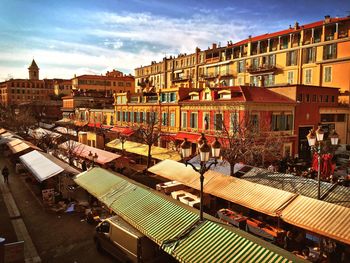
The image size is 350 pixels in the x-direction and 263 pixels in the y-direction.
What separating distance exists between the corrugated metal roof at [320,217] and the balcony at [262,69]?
124 feet

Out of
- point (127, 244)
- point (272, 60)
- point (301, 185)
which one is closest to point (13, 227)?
point (127, 244)

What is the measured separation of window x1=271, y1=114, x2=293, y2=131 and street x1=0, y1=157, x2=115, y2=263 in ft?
65.3

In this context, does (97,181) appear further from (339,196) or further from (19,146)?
(19,146)

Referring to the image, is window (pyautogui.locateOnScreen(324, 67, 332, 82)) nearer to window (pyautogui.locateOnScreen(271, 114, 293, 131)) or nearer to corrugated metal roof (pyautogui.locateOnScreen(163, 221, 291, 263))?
window (pyautogui.locateOnScreen(271, 114, 293, 131))

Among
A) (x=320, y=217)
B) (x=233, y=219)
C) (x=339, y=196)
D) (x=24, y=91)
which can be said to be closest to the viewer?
(x=320, y=217)

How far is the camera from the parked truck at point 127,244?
1042 centimetres

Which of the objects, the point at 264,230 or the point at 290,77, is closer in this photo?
the point at 264,230

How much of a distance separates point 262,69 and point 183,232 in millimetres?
44226

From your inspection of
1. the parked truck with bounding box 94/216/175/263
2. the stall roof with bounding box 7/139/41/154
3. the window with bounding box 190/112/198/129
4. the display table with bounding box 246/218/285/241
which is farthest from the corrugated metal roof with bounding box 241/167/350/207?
the stall roof with bounding box 7/139/41/154

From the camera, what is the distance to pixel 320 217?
1219cm

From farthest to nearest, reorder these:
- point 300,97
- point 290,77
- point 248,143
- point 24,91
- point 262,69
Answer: point 24,91 < point 262,69 < point 290,77 < point 300,97 < point 248,143

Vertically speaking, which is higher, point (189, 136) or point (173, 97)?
point (173, 97)

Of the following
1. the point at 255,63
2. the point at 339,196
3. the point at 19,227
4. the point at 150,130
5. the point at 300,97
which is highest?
the point at 255,63

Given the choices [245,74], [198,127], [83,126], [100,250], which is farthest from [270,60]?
[100,250]
